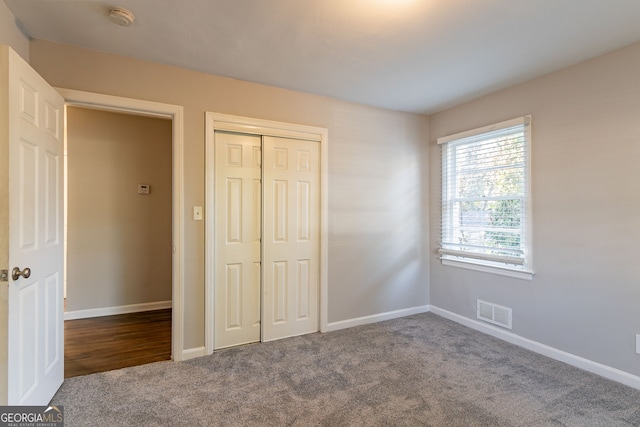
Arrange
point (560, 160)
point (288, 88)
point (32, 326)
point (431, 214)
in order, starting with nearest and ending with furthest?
1. point (32, 326)
2. point (560, 160)
3. point (288, 88)
4. point (431, 214)

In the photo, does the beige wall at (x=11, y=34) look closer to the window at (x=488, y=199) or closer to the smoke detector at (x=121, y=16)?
the smoke detector at (x=121, y=16)

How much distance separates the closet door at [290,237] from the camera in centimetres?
307

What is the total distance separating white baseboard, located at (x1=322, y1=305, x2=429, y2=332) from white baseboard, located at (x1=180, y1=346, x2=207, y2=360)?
4.10 ft

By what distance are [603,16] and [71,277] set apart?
5542 millimetres

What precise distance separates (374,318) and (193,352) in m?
1.99

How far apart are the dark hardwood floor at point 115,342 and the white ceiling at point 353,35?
258 cm

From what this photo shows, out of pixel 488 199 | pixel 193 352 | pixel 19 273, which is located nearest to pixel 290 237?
pixel 193 352

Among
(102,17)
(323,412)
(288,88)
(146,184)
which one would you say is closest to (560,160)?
(288,88)

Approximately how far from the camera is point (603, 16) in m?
1.93

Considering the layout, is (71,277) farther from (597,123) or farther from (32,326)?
(597,123)

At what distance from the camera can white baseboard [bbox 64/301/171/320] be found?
12.3ft

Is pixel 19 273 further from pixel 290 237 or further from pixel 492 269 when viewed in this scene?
pixel 492 269

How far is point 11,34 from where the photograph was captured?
76.5 inches

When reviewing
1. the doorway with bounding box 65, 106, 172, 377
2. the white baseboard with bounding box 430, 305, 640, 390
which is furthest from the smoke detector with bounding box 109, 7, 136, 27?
the white baseboard with bounding box 430, 305, 640, 390
